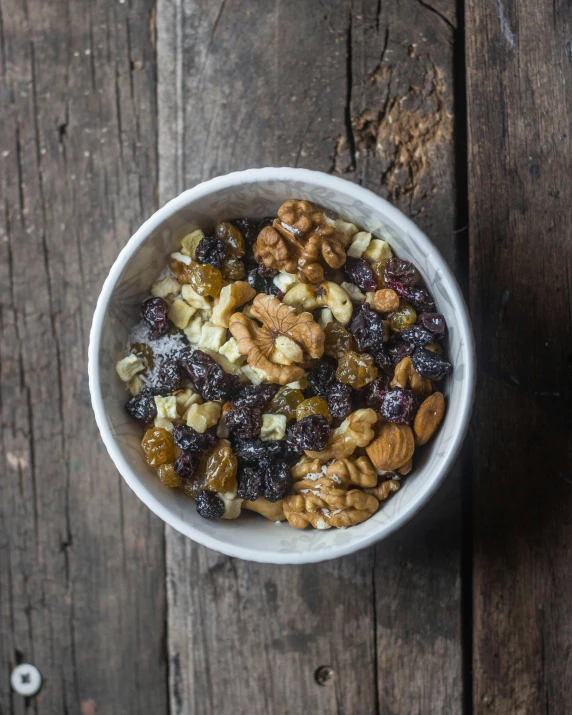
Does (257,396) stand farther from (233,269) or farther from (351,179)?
(351,179)

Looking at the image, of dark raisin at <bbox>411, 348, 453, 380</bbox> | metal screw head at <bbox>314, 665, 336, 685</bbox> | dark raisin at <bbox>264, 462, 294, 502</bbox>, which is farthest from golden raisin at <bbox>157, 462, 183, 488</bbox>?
metal screw head at <bbox>314, 665, 336, 685</bbox>

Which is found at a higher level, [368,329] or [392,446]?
[368,329]

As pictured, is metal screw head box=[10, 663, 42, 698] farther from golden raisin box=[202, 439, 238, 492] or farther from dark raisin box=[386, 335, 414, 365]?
dark raisin box=[386, 335, 414, 365]

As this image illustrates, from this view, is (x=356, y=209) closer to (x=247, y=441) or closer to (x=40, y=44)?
(x=247, y=441)

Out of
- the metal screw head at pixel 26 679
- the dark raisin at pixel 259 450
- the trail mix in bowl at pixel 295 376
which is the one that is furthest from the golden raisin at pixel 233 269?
the metal screw head at pixel 26 679

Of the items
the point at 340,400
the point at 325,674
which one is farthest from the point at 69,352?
the point at 325,674

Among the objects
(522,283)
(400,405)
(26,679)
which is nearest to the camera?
(400,405)

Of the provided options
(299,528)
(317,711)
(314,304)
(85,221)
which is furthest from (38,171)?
A: (317,711)

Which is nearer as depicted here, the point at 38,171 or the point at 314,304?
the point at 314,304
